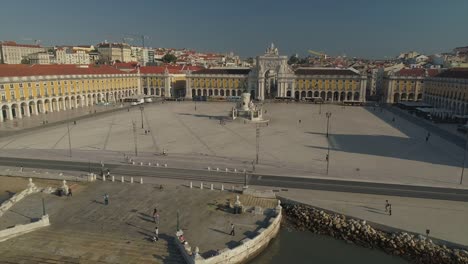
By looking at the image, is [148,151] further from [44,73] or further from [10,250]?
[44,73]

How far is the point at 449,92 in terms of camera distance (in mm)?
80938

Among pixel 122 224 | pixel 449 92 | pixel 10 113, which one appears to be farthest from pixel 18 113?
pixel 449 92

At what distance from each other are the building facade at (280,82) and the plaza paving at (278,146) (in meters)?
36.1

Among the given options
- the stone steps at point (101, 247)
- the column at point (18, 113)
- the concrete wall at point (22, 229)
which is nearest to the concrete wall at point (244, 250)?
the stone steps at point (101, 247)

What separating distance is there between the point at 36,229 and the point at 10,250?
2.35m

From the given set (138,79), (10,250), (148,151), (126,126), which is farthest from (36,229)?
(138,79)

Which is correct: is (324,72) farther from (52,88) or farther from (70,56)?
(70,56)

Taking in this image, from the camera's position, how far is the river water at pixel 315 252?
76.1 ft

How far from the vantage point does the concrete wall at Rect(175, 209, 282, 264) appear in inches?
819

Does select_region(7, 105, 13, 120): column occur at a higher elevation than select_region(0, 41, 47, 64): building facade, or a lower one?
lower

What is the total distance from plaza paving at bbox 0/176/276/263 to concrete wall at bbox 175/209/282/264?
774mm

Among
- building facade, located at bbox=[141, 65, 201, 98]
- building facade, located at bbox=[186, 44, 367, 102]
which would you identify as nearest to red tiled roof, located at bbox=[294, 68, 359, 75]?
building facade, located at bbox=[186, 44, 367, 102]

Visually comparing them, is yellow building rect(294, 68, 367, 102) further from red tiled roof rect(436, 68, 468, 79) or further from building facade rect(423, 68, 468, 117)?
red tiled roof rect(436, 68, 468, 79)

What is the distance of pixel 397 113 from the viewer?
8362 cm
